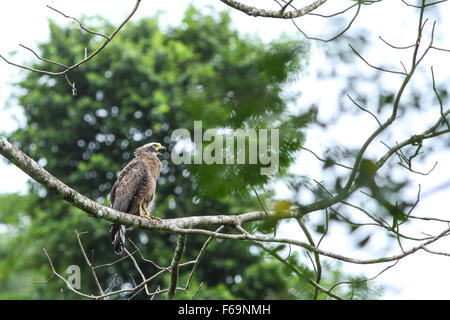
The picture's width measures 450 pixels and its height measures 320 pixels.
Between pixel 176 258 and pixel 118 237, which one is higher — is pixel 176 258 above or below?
below

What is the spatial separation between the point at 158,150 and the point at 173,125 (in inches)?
196

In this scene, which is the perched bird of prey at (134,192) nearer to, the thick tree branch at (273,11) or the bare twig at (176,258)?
the bare twig at (176,258)

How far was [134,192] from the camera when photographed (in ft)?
19.4

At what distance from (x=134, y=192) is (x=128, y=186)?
98mm

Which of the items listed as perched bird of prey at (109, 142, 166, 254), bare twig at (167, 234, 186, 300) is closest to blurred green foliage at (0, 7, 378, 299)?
perched bird of prey at (109, 142, 166, 254)

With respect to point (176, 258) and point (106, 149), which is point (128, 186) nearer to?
point (176, 258)

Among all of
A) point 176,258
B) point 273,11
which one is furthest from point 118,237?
point 273,11

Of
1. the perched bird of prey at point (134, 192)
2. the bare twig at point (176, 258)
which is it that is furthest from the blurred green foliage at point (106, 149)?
the bare twig at point (176, 258)

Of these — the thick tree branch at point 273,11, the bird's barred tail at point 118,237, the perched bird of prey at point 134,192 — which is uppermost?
the thick tree branch at point 273,11

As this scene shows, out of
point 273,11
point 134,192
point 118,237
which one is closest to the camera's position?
point 273,11

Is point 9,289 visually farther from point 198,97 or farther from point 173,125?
point 198,97

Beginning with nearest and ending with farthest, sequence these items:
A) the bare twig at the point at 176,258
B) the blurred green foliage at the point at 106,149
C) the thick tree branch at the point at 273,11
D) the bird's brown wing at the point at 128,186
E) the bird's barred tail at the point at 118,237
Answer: the thick tree branch at the point at 273,11
the bare twig at the point at 176,258
the bird's barred tail at the point at 118,237
the bird's brown wing at the point at 128,186
the blurred green foliage at the point at 106,149

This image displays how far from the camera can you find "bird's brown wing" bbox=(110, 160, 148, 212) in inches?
232

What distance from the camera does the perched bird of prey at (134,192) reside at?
18.7 ft
